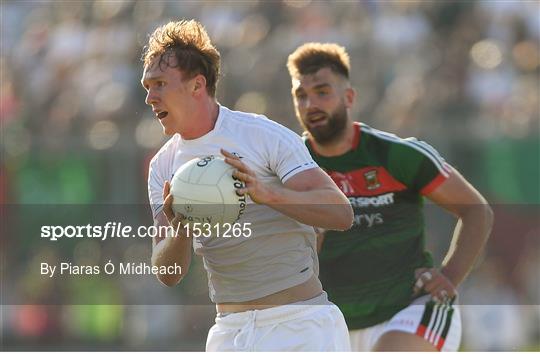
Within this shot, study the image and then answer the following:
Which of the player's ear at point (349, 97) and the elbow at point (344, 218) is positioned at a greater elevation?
the player's ear at point (349, 97)

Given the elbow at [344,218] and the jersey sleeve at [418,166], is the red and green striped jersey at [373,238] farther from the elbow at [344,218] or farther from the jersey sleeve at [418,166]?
the elbow at [344,218]

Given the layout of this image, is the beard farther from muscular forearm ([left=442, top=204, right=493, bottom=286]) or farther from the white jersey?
the white jersey

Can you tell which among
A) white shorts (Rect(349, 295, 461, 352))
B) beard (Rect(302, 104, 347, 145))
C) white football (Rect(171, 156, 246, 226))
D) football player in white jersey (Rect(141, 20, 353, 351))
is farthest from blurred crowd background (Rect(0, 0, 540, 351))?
white football (Rect(171, 156, 246, 226))

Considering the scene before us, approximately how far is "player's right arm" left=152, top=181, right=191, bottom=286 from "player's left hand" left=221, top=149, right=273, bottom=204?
38 centimetres

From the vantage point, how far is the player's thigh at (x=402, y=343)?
7457 millimetres

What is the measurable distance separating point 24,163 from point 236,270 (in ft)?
27.6

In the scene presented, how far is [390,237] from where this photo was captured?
7.68 meters

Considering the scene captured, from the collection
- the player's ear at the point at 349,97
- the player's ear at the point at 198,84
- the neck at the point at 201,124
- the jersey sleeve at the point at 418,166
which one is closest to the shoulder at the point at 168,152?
the neck at the point at 201,124

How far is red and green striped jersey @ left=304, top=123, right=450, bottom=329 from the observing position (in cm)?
759

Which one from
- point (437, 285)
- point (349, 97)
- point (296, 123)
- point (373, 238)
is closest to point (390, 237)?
point (373, 238)

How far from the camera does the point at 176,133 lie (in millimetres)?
6066

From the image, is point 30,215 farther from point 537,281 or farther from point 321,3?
point 537,281

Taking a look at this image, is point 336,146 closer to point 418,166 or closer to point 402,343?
point 418,166

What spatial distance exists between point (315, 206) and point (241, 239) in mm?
588
